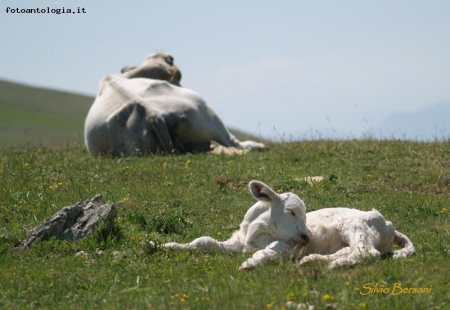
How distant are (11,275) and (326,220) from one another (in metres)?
3.27

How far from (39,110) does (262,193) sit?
253 ft

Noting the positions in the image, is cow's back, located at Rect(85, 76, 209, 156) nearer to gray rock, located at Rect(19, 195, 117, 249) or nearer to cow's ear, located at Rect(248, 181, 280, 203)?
gray rock, located at Rect(19, 195, 117, 249)

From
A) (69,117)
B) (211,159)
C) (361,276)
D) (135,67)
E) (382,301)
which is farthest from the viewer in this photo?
(69,117)

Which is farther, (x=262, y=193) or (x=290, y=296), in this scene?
(x=262, y=193)

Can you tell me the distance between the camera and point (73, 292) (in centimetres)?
876

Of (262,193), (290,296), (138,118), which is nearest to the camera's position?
(290,296)

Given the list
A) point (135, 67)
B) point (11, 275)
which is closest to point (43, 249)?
point (11, 275)

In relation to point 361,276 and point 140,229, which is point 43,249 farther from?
point 361,276

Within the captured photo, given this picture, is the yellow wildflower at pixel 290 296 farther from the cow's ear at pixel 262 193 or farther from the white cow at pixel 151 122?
the white cow at pixel 151 122

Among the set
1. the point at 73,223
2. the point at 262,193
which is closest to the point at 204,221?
the point at 73,223

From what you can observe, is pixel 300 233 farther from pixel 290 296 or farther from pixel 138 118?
pixel 138 118

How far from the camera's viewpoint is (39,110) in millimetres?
84688

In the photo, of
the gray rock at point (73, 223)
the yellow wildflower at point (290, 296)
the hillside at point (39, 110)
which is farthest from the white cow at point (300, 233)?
the hillside at point (39, 110)

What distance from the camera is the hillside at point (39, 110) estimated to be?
249 ft
